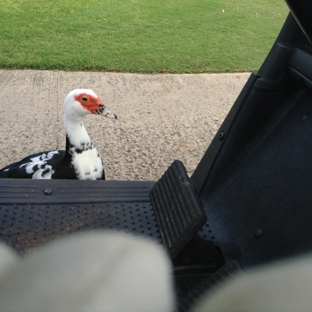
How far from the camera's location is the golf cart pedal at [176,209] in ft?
5.22

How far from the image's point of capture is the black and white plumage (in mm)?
2453

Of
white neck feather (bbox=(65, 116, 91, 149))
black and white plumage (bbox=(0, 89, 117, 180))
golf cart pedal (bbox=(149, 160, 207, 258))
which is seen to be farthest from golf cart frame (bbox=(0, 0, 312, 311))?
white neck feather (bbox=(65, 116, 91, 149))

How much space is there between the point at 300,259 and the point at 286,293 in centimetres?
43

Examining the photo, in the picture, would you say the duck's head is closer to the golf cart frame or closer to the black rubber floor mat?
the golf cart frame

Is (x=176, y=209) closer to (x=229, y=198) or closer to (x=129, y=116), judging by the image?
(x=229, y=198)

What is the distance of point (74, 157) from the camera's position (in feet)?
8.24

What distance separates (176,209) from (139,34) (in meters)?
4.43

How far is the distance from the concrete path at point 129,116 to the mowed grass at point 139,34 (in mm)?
287

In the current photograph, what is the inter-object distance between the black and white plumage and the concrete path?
57 cm

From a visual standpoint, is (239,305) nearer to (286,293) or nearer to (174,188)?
(286,293)

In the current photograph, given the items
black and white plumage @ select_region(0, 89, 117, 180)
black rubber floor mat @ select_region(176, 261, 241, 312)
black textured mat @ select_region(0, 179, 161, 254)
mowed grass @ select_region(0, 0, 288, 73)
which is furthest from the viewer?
mowed grass @ select_region(0, 0, 288, 73)

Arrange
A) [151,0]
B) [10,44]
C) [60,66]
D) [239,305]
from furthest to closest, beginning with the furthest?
[151,0] → [10,44] → [60,66] → [239,305]

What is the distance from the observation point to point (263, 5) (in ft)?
23.9

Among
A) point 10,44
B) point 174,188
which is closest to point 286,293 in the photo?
point 174,188
